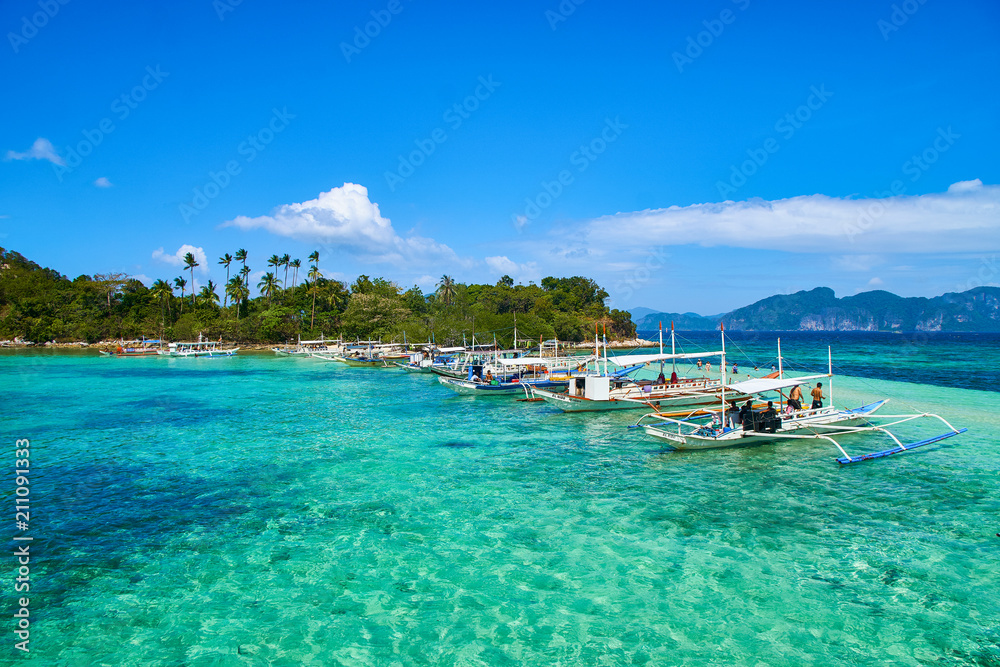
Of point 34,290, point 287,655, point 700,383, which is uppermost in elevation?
point 34,290

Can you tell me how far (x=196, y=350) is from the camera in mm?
75125

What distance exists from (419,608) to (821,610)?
670 cm

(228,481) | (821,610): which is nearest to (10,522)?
(228,481)

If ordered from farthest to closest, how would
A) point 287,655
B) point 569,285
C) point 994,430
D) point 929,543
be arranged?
point 569,285, point 994,430, point 929,543, point 287,655

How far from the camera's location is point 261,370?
52.2 meters

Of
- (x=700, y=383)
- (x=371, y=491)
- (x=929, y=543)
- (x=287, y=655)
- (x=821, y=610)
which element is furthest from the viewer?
(x=700, y=383)

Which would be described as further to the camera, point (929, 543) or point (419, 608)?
point (929, 543)

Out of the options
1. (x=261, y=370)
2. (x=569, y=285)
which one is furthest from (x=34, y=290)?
(x=569, y=285)

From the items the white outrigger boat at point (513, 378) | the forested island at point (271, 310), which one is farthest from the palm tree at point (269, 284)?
the white outrigger boat at point (513, 378)

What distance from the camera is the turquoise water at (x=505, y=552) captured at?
7.93 meters

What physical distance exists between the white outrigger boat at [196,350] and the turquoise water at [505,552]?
5451 cm

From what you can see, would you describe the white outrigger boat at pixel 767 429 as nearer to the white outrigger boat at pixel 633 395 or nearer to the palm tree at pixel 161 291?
the white outrigger boat at pixel 633 395

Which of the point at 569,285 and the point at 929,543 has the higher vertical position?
the point at 569,285

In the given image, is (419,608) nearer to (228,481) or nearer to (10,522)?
(228,481)
